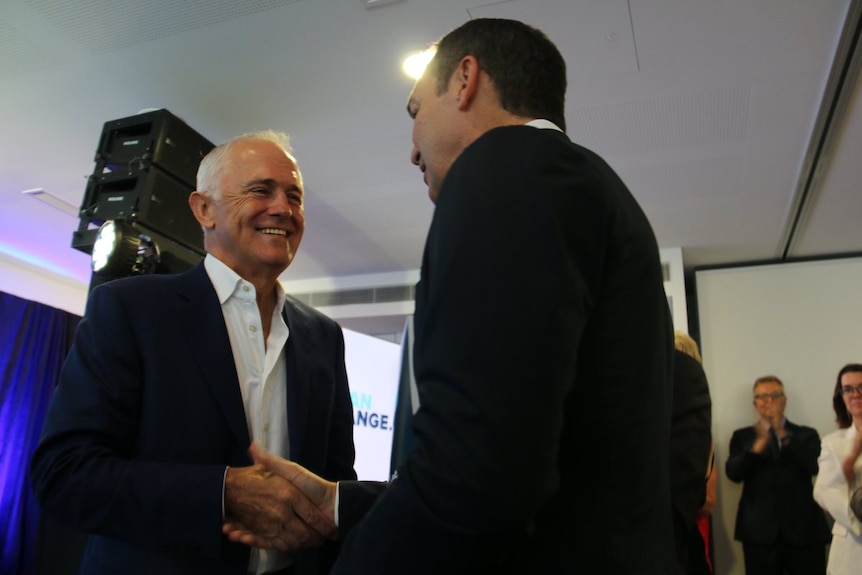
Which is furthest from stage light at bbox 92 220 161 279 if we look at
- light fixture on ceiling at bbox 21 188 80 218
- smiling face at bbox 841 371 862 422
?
smiling face at bbox 841 371 862 422

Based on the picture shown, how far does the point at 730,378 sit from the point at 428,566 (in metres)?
5.04

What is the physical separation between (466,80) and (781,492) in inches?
162

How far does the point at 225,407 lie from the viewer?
1.08 meters

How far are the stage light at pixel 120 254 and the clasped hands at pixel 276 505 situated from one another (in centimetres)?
148

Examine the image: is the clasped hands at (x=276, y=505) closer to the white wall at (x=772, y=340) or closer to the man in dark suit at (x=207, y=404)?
the man in dark suit at (x=207, y=404)

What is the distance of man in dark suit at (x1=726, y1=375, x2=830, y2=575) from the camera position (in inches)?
150

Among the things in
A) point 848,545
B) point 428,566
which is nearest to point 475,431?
point 428,566

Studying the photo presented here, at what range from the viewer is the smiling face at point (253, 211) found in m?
1.36

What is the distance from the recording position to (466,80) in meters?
0.85

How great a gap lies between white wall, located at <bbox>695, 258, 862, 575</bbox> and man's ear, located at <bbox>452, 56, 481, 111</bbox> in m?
4.76

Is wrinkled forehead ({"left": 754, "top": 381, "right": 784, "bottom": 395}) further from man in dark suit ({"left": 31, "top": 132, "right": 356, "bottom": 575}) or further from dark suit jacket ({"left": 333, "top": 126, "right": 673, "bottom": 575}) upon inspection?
dark suit jacket ({"left": 333, "top": 126, "right": 673, "bottom": 575})

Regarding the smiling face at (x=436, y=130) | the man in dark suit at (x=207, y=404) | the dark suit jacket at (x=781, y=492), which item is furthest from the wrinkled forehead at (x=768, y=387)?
the smiling face at (x=436, y=130)

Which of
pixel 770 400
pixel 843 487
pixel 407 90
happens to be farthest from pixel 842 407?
pixel 407 90

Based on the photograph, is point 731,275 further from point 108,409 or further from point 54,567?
point 54,567
